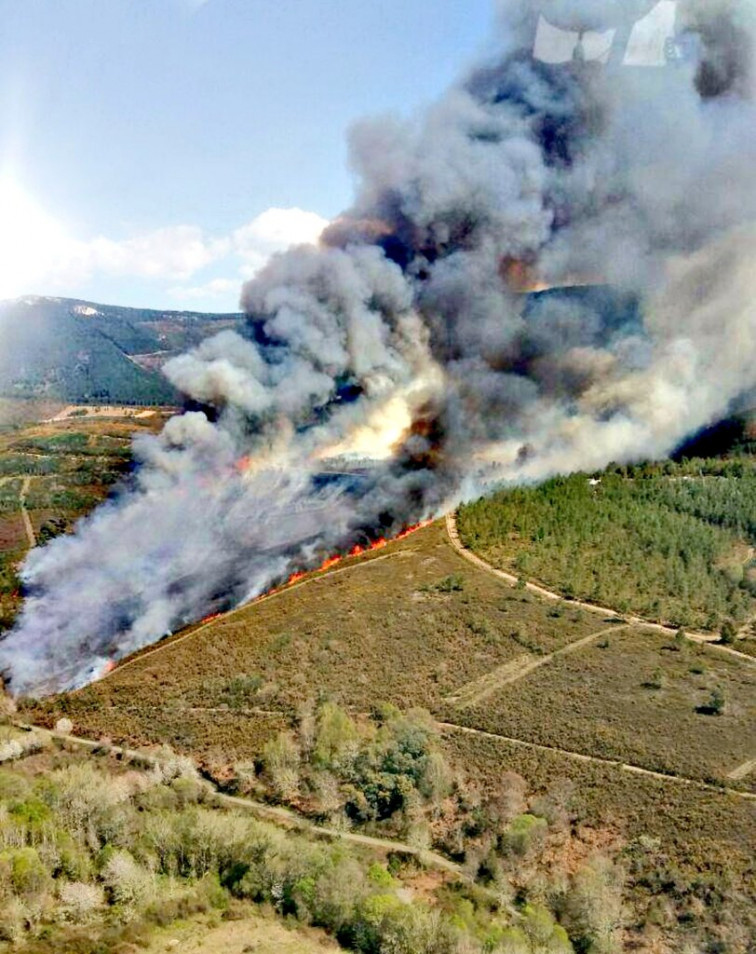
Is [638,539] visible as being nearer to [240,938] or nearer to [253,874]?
[253,874]

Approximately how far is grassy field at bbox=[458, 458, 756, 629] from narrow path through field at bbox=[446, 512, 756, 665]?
0.74m

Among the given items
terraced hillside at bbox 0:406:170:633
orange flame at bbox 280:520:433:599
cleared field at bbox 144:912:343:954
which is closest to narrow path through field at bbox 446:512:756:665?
orange flame at bbox 280:520:433:599

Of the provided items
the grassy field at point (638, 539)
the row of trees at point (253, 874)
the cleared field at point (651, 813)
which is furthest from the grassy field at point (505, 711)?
the grassy field at point (638, 539)

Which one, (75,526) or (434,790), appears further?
(75,526)

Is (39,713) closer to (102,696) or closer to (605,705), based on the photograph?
(102,696)

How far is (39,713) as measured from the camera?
169 ft

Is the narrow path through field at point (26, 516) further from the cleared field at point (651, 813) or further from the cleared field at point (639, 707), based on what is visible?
the cleared field at point (651, 813)

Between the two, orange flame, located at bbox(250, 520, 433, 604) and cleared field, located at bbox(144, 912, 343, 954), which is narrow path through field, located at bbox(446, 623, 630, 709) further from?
orange flame, located at bbox(250, 520, 433, 604)

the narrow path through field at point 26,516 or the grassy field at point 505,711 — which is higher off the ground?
the narrow path through field at point 26,516

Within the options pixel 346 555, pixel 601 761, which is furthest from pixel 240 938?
pixel 346 555

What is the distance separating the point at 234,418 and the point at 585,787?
1206 inches

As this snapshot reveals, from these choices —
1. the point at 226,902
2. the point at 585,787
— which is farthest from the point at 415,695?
the point at 226,902

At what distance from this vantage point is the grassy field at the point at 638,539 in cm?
6338

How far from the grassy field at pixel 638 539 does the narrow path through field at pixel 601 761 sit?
65.1ft
